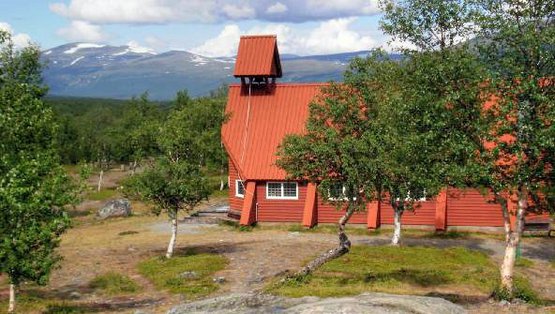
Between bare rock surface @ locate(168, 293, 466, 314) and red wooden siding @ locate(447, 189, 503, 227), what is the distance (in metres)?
27.8

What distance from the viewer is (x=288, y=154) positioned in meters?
26.9

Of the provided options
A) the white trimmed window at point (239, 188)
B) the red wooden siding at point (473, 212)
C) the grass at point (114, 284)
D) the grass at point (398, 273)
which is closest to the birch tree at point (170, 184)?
the grass at point (114, 284)

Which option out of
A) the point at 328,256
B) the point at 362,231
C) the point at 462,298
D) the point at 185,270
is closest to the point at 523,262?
the point at 462,298

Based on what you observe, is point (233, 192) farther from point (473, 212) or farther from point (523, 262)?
point (523, 262)

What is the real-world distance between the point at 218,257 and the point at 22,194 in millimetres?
17240

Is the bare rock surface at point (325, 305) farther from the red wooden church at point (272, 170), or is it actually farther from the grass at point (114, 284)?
the red wooden church at point (272, 170)

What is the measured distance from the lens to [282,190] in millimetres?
45781

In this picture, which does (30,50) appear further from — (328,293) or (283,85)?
(328,293)

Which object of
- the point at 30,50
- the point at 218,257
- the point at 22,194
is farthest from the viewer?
the point at 30,50

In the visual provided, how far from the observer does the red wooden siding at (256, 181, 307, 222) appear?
4562cm

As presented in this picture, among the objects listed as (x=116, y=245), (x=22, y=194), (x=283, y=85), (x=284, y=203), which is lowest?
(x=116, y=245)

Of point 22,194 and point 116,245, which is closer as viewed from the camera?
point 22,194

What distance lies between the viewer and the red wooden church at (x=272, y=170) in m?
43.0

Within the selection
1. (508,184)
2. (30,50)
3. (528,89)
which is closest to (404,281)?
(508,184)
